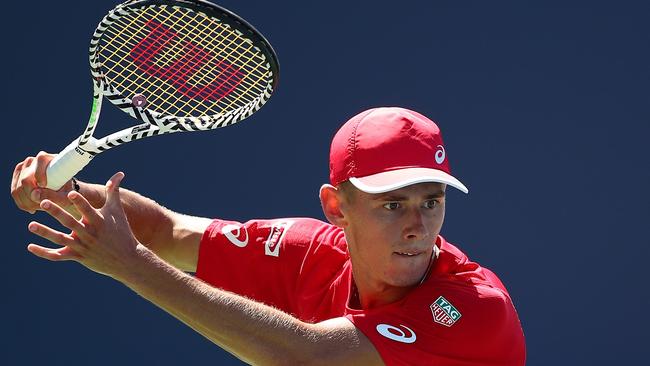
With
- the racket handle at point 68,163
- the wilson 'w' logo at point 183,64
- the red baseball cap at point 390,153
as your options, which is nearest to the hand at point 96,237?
the racket handle at point 68,163

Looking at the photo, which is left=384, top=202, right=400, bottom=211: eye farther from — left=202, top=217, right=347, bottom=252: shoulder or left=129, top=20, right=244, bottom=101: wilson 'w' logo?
left=129, top=20, right=244, bottom=101: wilson 'w' logo

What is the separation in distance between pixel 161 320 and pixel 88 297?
1.44ft

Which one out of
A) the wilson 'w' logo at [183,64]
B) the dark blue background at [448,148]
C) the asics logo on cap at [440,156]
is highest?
the wilson 'w' logo at [183,64]

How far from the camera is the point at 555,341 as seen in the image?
6.75 meters

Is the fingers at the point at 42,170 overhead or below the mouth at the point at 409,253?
overhead

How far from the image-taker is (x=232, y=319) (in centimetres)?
326

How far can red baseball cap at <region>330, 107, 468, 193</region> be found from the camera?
3.56m

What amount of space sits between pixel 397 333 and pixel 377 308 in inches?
8.9

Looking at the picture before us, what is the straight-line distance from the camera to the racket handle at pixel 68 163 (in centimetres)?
349

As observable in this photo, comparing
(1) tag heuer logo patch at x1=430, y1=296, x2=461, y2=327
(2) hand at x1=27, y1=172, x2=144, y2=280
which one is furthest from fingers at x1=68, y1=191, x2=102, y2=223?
(1) tag heuer logo patch at x1=430, y1=296, x2=461, y2=327

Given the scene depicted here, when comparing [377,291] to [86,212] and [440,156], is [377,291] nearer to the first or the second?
[440,156]

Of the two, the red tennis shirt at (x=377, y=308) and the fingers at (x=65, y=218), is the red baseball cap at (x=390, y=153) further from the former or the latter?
the fingers at (x=65, y=218)

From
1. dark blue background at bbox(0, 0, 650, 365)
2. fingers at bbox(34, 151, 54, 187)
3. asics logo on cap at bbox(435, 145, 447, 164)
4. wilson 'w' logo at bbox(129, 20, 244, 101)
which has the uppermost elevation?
wilson 'w' logo at bbox(129, 20, 244, 101)

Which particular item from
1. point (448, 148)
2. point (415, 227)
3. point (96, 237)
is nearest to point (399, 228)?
point (415, 227)
